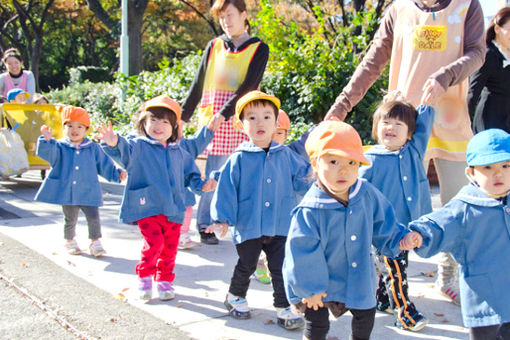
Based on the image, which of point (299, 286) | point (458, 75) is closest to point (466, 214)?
point (299, 286)

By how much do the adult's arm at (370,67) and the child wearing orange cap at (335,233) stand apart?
4.90 feet

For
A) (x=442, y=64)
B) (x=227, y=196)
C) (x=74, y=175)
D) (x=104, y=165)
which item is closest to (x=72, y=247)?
(x=74, y=175)

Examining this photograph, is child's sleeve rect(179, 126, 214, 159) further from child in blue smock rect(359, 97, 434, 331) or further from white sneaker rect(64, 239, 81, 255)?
white sneaker rect(64, 239, 81, 255)

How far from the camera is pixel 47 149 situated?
4.84 meters

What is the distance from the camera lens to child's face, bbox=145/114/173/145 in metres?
3.92

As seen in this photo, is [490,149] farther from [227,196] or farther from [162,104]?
[162,104]

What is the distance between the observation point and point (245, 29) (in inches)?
194

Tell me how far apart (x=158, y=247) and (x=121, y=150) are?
2.40 feet

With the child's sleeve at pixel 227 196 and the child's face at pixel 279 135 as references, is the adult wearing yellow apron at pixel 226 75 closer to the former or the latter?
the child's face at pixel 279 135

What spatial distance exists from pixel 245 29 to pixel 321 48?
170 inches

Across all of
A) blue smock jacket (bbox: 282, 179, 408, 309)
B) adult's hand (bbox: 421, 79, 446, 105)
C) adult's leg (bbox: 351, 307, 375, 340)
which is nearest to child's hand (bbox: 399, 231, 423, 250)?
blue smock jacket (bbox: 282, 179, 408, 309)

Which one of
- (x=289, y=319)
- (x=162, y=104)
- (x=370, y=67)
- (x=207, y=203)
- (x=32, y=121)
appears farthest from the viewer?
(x=32, y=121)

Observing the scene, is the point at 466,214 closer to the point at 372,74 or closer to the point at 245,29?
the point at 372,74

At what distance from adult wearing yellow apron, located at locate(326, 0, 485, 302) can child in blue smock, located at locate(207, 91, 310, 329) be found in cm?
62
